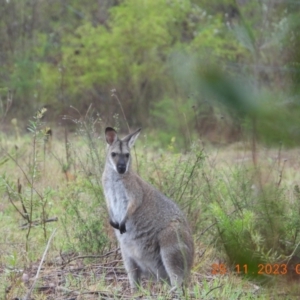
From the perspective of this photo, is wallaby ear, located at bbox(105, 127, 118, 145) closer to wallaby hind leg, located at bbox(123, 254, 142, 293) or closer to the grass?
the grass

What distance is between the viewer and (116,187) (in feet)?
19.2


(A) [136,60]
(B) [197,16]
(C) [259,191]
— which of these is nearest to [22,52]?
(A) [136,60]

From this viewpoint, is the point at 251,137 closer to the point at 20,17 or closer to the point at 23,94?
the point at 23,94

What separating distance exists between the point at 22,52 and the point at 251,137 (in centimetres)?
1489

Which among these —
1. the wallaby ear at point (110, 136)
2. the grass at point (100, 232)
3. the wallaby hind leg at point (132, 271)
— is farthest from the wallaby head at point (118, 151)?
the wallaby hind leg at point (132, 271)

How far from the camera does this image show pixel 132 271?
539cm

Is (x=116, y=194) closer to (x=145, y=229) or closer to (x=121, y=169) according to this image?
(x=121, y=169)

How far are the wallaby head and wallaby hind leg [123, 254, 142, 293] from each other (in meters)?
0.75

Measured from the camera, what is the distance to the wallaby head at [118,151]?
585 cm

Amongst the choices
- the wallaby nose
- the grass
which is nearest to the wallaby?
the wallaby nose

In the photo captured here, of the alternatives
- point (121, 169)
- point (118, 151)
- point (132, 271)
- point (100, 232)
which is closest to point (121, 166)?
point (121, 169)

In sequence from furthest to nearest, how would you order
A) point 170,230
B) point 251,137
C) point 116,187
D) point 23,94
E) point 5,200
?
point 23,94, point 5,200, point 116,187, point 170,230, point 251,137

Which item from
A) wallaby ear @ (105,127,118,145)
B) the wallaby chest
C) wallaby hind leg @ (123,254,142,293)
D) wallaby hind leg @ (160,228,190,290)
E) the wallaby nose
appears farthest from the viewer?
wallaby ear @ (105,127,118,145)

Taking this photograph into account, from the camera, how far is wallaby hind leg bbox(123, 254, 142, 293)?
539cm
